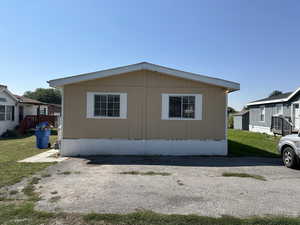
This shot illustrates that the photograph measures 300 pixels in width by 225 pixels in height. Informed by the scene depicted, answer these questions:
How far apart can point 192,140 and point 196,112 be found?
46.3 inches

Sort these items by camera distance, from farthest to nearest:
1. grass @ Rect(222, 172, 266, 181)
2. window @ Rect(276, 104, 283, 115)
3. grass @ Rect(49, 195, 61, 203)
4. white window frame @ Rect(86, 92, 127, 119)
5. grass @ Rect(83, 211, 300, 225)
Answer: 1. window @ Rect(276, 104, 283, 115)
2. white window frame @ Rect(86, 92, 127, 119)
3. grass @ Rect(222, 172, 266, 181)
4. grass @ Rect(49, 195, 61, 203)
5. grass @ Rect(83, 211, 300, 225)

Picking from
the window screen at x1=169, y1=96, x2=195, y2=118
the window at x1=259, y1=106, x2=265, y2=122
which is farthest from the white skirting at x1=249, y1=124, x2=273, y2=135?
the window screen at x1=169, y1=96, x2=195, y2=118

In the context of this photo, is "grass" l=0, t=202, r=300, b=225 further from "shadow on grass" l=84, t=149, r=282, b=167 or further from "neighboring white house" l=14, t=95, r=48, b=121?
"neighboring white house" l=14, t=95, r=48, b=121

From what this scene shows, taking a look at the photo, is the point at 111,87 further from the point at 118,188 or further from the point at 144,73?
the point at 118,188

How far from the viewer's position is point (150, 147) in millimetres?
8125

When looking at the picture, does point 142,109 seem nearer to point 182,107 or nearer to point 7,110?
point 182,107

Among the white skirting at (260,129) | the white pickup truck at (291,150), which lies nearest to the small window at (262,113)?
the white skirting at (260,129)

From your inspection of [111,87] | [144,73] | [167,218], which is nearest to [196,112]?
[144,73]

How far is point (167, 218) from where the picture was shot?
3.06 metres

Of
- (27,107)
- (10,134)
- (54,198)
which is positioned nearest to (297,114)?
(54,198)

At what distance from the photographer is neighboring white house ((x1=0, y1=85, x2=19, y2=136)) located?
14843mm

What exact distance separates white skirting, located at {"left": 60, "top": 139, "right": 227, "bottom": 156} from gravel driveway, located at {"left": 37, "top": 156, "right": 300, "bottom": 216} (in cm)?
124

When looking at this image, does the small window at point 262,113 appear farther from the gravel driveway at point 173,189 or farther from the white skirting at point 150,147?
the gravel driveway at point 173,189

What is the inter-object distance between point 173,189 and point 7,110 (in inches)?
645
